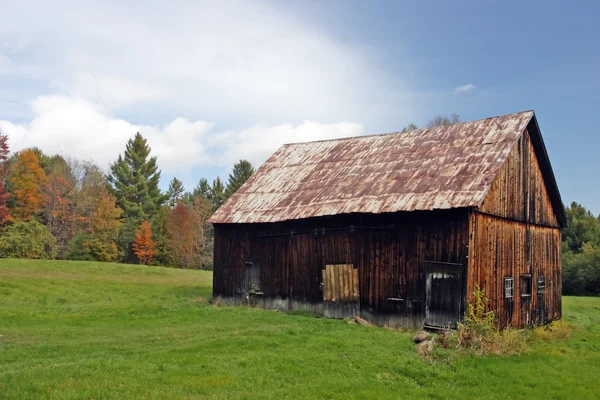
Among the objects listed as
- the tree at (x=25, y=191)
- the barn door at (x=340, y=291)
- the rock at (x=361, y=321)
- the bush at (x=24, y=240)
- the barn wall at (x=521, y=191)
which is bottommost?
the rock at (x=361, y=321)

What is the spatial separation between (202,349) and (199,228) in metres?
52.1

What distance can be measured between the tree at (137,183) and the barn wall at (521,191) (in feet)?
165

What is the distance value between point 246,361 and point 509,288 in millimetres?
11946

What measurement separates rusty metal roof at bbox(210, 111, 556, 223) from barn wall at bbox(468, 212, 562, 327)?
1.83 m

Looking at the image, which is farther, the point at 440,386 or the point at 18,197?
the point at 18,197

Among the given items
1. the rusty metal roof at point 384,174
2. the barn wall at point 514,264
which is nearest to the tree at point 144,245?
the rusty metal roof at point 384,174

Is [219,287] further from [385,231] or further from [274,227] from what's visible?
[385,231]

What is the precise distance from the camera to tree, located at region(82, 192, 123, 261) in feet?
184

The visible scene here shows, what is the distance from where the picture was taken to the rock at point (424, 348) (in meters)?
14.5

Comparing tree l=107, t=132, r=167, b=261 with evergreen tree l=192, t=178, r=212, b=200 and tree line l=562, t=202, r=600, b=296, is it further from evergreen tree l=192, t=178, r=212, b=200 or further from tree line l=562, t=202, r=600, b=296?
tree line l=562, t=202, r=600, b=296

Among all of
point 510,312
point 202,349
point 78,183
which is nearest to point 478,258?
point 510,312

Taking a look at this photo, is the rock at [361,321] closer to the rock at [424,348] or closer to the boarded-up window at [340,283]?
the boarded-up window at [340,283]

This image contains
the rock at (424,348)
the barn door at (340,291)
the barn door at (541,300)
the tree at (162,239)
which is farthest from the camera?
the tree at (162,239)

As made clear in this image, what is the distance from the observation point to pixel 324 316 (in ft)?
72.3
